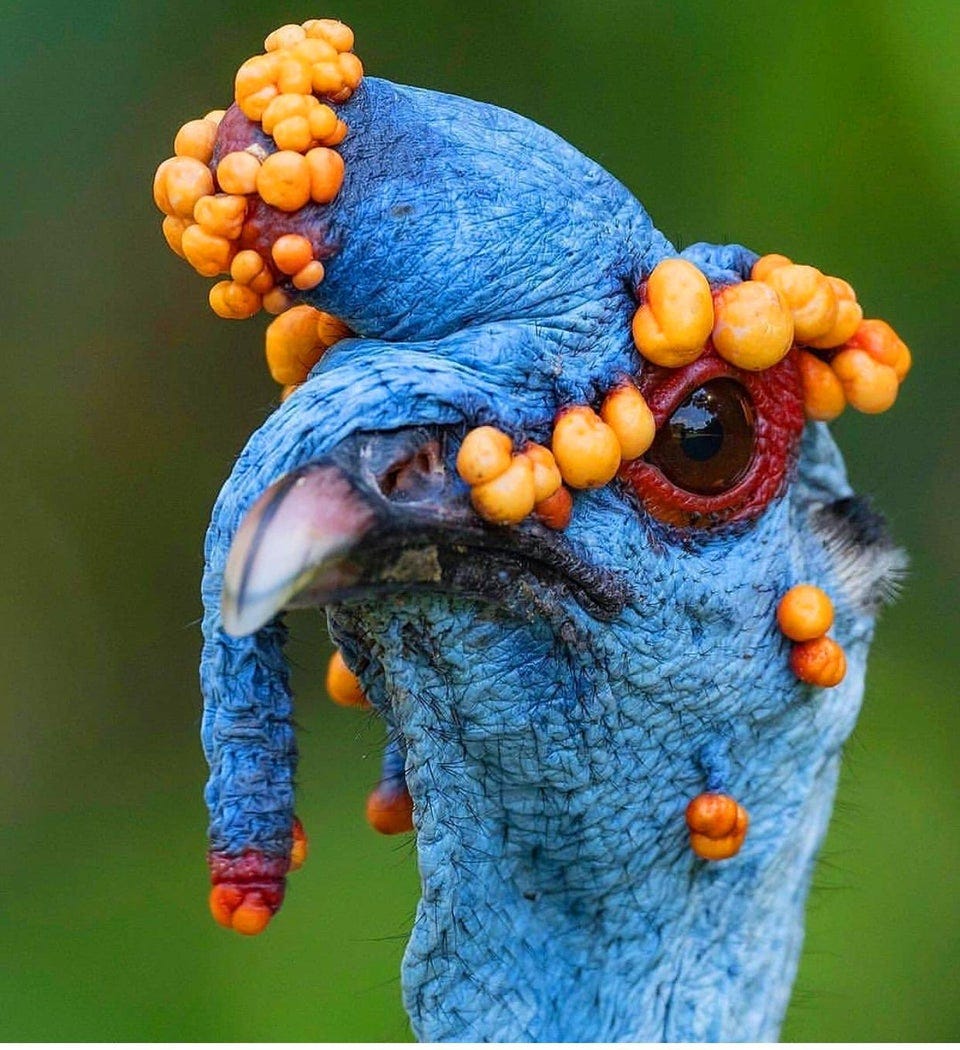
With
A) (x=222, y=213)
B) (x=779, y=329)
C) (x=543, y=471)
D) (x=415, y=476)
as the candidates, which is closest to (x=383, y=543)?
(x=415, y=476)

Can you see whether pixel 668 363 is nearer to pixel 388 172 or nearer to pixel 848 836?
pixel 388 172

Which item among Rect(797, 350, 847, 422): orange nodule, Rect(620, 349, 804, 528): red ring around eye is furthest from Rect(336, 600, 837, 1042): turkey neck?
Rect(797, 350, 847, 422): orange nodule

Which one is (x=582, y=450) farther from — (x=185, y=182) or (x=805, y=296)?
(x=185, y=182)

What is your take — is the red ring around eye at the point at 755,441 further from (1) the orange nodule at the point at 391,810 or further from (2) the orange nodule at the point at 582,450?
(1) the orange nodule at the point at 391,810

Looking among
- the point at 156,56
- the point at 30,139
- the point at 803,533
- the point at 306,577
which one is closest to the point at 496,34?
the point at 156,56

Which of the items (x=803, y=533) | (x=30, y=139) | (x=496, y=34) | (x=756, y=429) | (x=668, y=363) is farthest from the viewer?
(x=30, y=139)

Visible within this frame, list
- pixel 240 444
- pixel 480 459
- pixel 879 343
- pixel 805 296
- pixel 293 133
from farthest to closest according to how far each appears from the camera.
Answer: pixel 240 444
pixel 879 343
pixel 805 296
pixel 293 133
pixel 480 459

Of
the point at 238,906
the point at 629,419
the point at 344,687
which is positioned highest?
the point at 629,419
